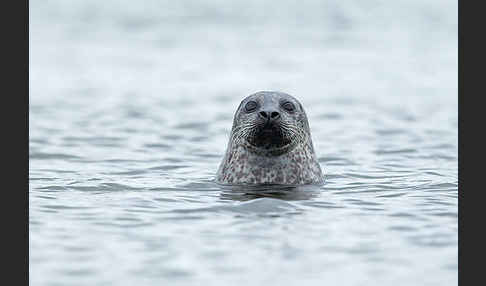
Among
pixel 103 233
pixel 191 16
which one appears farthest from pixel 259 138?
pixel 191 16

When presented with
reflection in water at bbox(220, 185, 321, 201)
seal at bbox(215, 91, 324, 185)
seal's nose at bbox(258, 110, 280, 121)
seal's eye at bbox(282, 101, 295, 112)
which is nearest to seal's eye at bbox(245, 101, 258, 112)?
seal at bbox(215, 91, 324, 185)

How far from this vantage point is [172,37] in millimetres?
32375

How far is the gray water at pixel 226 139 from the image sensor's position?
981 cm

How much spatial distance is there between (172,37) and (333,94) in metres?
8.95

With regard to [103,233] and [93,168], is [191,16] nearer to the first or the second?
[93,168]

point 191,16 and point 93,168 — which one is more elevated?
point 191,16

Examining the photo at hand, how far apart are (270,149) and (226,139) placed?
551 centimetres

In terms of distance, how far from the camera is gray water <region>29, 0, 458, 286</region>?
32.2 feet

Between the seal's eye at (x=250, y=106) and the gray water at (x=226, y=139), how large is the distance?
96cm

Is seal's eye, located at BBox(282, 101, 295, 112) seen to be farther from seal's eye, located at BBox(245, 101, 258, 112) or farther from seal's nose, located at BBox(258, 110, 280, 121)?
seal's nose, located at BBox(258, 110, 280, 121)

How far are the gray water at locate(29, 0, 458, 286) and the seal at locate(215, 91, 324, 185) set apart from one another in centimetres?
39

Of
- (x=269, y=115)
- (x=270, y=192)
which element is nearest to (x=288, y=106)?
(x=269, y=115)

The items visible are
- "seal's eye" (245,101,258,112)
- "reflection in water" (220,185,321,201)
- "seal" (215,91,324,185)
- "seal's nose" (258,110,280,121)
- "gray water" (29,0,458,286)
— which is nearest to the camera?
"gray water" (29,0,458,286)

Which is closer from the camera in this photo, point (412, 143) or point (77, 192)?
point (77, 192)
